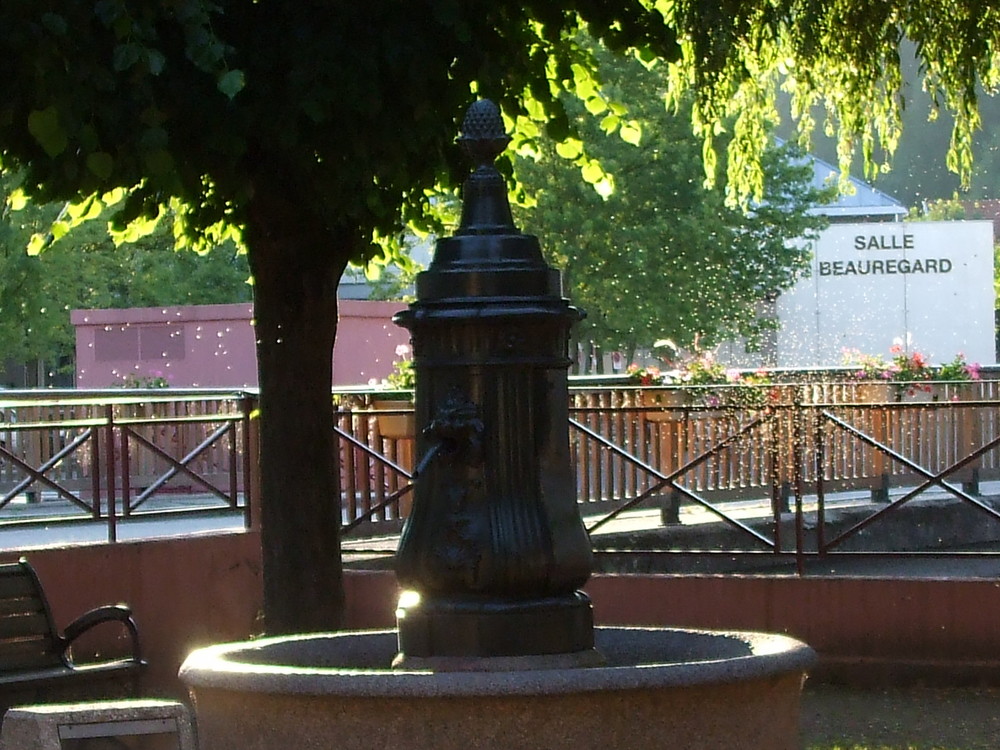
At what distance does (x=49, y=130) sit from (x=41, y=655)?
2.75 meters

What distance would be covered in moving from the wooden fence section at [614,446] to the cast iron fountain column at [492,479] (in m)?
4.08

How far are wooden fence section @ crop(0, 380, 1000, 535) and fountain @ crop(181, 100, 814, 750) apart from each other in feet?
13.2

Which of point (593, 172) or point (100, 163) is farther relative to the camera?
point (593, 172)

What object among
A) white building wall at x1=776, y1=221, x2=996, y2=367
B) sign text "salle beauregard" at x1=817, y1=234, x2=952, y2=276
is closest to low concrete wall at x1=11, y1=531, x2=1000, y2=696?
white building wall at x1=776, y1=221, x2=996, y2=367

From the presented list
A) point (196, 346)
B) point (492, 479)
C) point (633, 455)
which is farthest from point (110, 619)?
point (196, 346)

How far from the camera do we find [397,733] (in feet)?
17.0

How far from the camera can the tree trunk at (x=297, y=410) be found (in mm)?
9617

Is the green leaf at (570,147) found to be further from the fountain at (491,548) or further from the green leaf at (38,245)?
the fountain at (491,548)

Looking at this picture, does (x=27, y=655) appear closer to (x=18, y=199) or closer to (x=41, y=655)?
(x=41, y=655)

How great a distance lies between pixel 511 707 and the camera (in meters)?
5.14

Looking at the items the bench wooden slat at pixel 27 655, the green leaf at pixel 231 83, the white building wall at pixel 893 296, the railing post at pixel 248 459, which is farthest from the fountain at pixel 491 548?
the white building wall at pixel 893 296

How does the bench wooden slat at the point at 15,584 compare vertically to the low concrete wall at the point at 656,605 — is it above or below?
above

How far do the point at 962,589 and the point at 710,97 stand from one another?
3.26 m

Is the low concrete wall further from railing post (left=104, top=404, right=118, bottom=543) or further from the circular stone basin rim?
the circular stone basin rim
